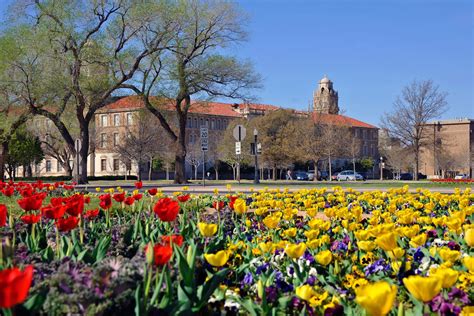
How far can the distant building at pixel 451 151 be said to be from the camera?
6412cm

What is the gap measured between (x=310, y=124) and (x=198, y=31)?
32.6 metres

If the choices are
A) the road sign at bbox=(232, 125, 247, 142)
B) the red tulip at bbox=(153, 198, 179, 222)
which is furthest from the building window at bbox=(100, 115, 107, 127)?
the red tulip at bbox=(153, 198, 179, 222)

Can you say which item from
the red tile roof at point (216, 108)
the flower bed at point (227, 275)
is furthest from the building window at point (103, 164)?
the flower bed at point (227, 275)

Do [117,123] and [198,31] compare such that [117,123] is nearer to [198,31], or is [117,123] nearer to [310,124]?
[310,124]

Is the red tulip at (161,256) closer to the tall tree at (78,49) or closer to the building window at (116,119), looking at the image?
the tall tree at (78,49)

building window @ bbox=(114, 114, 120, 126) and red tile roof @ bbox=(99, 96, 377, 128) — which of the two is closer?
red tile roof @ bbox=(99, 96, 377, 128)

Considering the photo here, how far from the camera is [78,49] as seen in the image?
3269 centimetres

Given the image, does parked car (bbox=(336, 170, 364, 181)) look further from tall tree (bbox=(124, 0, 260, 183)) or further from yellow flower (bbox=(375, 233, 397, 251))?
yellow flower (bbox=(375, 233, 397, 251))

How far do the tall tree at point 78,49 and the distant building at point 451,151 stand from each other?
27.9 meters

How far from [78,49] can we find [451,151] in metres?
68.5

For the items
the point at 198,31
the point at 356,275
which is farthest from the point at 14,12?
the point at 356,275

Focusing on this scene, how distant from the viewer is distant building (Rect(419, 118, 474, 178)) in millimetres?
64125

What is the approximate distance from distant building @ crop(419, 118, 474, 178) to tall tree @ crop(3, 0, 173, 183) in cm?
2785

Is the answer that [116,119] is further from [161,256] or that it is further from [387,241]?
[161,256]
